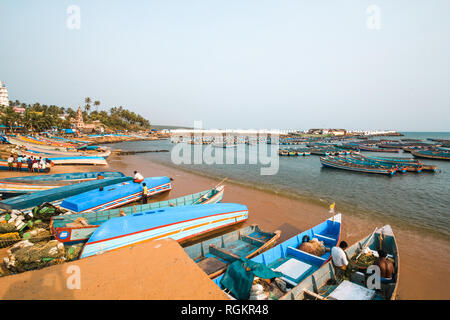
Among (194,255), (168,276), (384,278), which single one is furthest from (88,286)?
(384,278)

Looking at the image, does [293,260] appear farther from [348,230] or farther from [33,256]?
[33,256]

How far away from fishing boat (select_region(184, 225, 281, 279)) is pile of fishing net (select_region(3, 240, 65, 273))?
17.6ft

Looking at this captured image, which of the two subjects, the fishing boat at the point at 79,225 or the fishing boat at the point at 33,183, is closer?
the fishing boat at the point at 79,225

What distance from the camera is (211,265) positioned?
A: 8938 millimetres

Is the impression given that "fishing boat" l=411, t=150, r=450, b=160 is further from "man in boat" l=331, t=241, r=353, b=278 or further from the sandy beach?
"man in boat" l=331, t=241, r=353, b=278

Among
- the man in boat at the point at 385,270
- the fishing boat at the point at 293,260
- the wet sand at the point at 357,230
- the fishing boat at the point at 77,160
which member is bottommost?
the wet sand at the point at 357,230

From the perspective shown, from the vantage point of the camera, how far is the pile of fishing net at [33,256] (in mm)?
8350

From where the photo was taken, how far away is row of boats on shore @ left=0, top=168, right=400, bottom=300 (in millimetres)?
7414

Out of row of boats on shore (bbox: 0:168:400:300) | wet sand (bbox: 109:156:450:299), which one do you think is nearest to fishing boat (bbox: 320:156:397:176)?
wet sand (bbox: 109:156:450:299)

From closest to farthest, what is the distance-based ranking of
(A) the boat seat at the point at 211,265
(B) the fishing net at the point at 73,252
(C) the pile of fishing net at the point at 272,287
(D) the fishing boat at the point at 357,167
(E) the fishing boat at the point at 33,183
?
(C) the pile of fishing net at the point at 272,287 → (A) the boat seat at the point at 211,265 → (B) the fishing net at the point at 73,252 → (E) the fishing boat at the point at 33,183 → (D) the fishing boat at the point at 357,167

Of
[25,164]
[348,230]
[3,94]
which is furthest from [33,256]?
[3,94]

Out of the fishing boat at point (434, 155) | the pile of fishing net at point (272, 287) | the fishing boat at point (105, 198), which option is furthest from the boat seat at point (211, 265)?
the fishing boat at point (434, 155)

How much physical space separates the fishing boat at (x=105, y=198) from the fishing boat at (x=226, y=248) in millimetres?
8287

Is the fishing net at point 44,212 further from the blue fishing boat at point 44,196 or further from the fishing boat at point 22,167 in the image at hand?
the fishing boat at point 22,167
